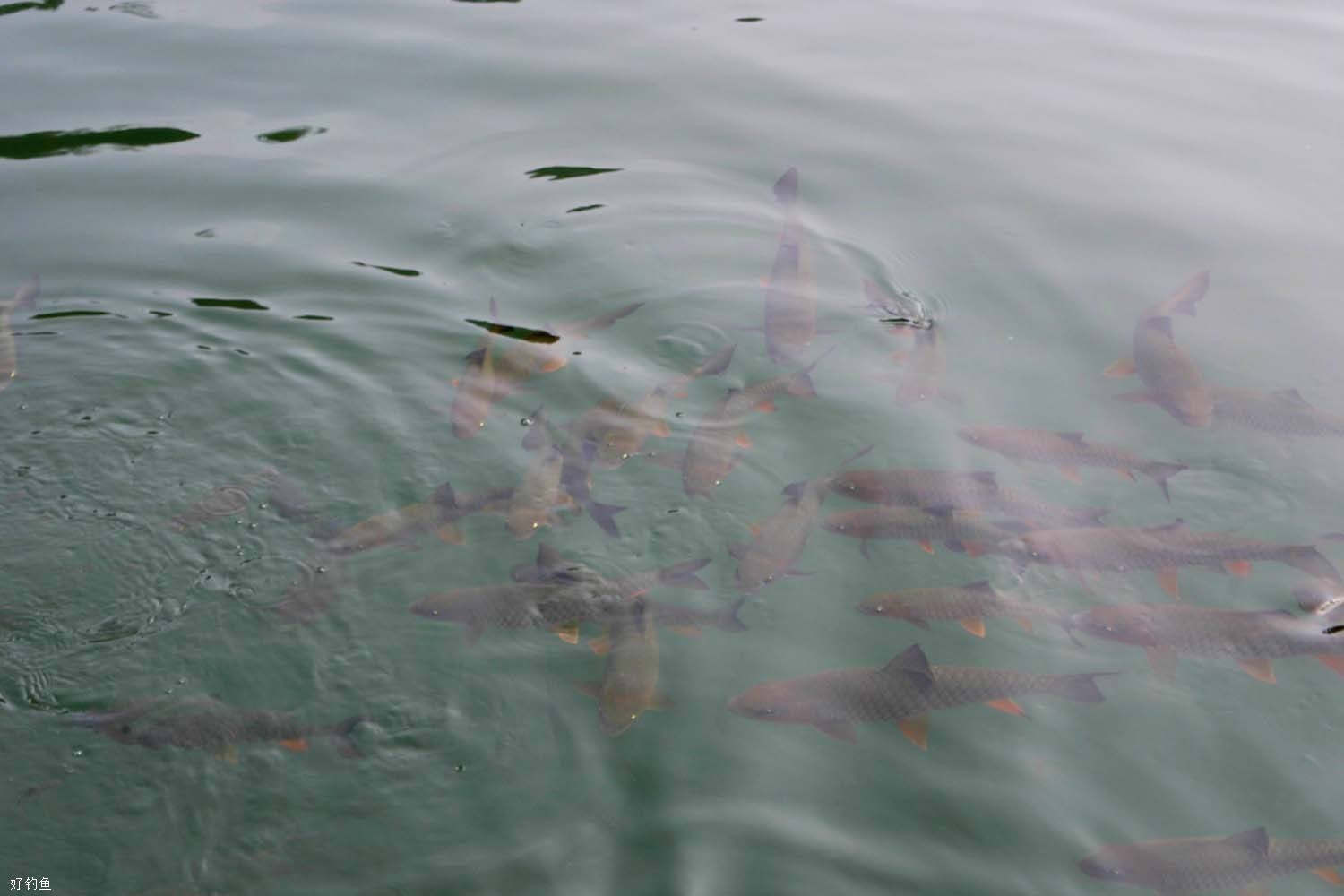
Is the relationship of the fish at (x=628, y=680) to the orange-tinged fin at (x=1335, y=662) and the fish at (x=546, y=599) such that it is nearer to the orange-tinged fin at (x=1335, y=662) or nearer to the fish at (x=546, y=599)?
the fish at (x=546, y=599)

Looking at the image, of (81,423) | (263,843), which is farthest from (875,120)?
(263,843)

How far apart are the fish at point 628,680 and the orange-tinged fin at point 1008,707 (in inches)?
49.0

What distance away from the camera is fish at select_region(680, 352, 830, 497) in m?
5.34

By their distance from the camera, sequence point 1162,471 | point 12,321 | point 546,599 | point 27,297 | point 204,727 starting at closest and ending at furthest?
1. point 204,727
2. point 546,599
3. point 1162,471
4. point 12,321
5. point 27,297

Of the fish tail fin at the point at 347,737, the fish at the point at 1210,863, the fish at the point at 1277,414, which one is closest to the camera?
the fish at the point at 1210,863

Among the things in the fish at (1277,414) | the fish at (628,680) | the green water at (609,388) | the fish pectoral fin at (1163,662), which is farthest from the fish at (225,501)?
the fish at (1277,414)

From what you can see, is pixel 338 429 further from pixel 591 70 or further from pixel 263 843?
pixel 591 70

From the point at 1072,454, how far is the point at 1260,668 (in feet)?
4.46

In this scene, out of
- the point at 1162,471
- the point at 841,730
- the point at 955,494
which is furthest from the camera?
the point at 1162,471

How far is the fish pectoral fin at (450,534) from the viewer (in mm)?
4988

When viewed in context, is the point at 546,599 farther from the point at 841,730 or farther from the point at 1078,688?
the point at 1078,688

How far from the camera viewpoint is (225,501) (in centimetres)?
508

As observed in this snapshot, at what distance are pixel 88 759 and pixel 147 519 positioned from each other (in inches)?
51.6

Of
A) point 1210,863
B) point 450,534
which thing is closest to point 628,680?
point 450,534
